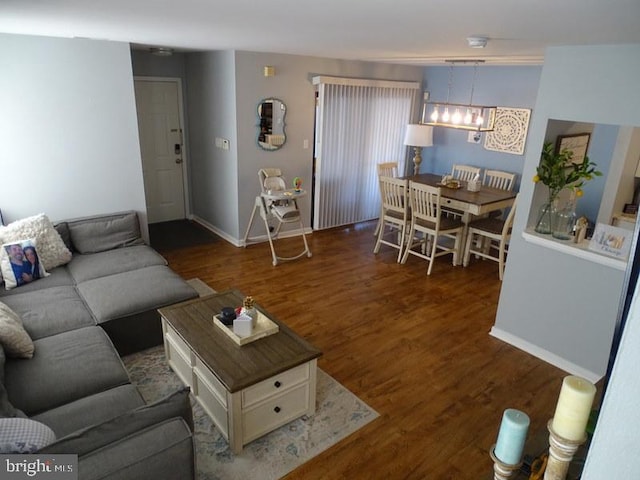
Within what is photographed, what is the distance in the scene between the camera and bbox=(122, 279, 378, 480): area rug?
93.3 inches

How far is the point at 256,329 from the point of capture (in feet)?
8.92

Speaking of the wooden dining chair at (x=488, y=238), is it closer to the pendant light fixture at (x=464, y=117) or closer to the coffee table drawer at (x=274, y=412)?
the pendant light fixture at (x=464, y=117)

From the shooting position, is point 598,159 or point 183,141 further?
point 183,141

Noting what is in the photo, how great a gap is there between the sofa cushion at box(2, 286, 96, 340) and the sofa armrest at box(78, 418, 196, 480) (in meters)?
1.57

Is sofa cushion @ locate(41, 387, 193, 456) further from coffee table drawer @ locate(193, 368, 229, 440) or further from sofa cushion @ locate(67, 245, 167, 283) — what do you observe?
sofa cushion @ locate(67, 245, 167, 283)

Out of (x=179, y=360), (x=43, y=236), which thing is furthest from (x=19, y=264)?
(x=179, y=360)

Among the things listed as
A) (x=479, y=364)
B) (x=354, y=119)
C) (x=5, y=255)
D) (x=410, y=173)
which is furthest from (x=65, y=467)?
(x=410, y=173)

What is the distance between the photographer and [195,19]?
251cm

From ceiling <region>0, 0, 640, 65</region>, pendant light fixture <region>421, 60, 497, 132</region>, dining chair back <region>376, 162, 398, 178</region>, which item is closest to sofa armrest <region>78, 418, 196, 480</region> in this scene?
ceiling <region>0, 0, 640, 65</region>

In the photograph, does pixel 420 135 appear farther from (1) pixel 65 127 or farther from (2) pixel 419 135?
(1) pixel 65 127

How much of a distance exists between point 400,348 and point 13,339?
260 cm

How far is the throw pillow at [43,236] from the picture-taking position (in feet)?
11.7

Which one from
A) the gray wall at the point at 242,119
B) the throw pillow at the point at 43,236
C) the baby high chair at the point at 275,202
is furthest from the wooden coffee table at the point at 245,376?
the gray wall at the point at 242,119

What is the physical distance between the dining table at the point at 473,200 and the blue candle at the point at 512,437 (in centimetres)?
393
